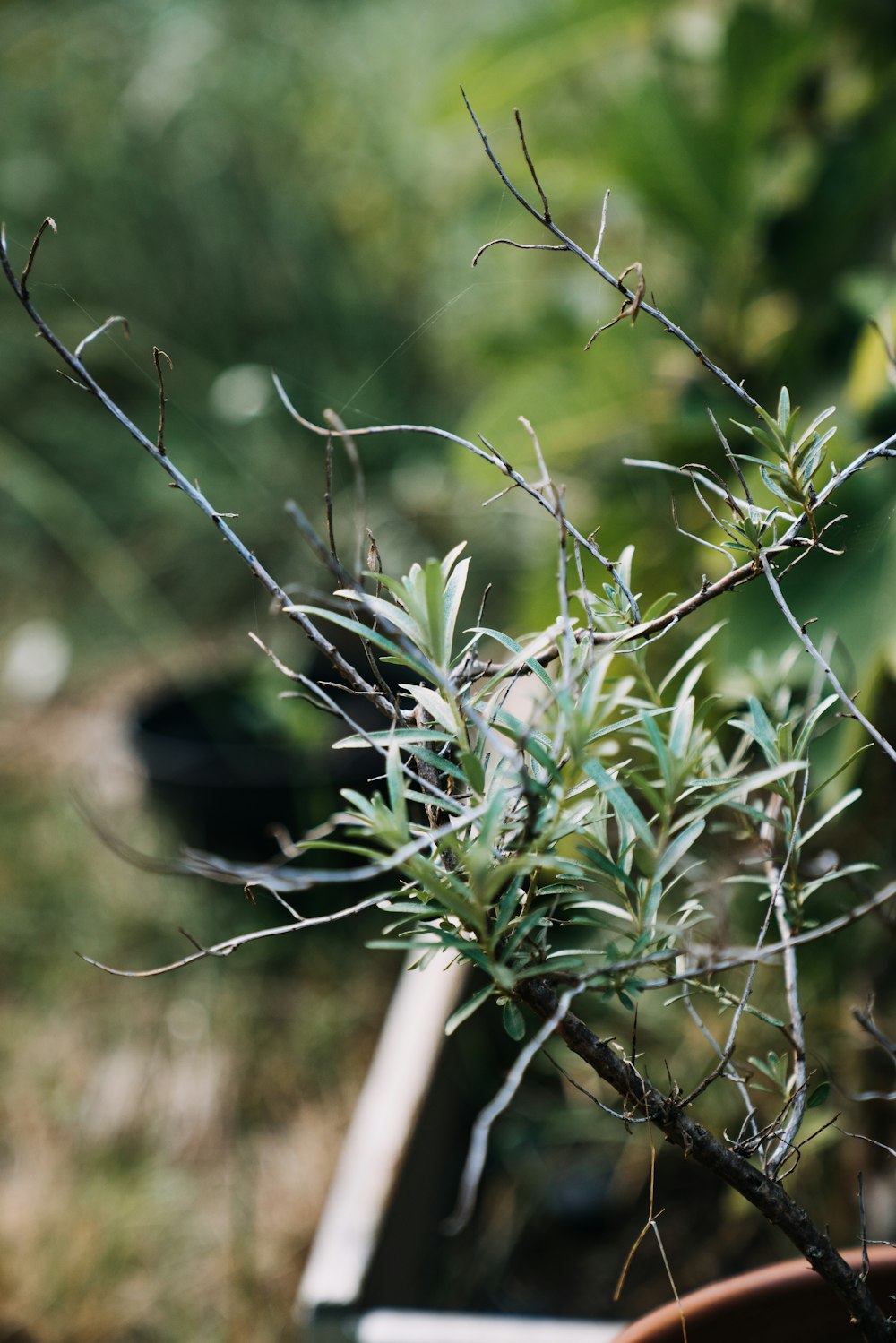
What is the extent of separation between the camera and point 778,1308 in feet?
1.45

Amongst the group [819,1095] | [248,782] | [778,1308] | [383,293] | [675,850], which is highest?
[675,850]

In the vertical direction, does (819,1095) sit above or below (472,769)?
below

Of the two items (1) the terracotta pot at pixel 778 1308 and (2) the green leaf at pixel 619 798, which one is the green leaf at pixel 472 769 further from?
(1) the terracotta pot at pixel 778 1308

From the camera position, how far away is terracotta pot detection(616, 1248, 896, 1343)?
44 centimetres

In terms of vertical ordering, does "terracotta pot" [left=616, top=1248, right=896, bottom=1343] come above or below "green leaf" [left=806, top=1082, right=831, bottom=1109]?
below

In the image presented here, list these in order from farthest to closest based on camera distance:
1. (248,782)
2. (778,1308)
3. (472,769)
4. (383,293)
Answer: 1. (383,293)
2. (248,782)
3. (778,1308)
4. (472,769)

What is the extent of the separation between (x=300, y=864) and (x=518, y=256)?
1525 mm

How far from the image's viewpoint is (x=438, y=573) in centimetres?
31

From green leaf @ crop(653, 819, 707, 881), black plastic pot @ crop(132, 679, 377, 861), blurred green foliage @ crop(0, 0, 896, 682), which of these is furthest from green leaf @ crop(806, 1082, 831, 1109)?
black plastic pot @ crop(132, 679, 377, 861)

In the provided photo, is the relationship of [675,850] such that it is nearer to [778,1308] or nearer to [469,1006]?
[469,1006]

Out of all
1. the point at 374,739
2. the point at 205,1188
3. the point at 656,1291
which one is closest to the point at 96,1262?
the point at 205,1188

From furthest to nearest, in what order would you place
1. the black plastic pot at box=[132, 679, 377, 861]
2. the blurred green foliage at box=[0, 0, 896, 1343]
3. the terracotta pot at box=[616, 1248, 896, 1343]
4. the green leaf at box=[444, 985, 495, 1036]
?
the black plastic pot at box=[132, 679, 377, 861] < the blurred green foliage at box=[0, 0, 896, 1343] < the terracotta pot at box=[616, 1248, 896, 1343] < the green leaf at box=[444, 985, 495, 1036]

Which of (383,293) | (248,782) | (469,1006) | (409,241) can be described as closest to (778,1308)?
(469,1006)

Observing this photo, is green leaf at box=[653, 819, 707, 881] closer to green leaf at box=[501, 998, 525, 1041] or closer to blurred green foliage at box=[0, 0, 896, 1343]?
green leaf at box=[501, 998, 525, 1041]
